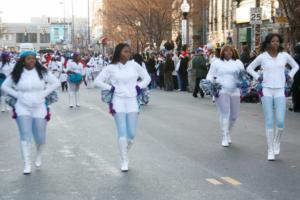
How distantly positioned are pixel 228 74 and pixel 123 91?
2.63 m

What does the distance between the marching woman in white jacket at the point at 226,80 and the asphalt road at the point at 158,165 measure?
56 cm

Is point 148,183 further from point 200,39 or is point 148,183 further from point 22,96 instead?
point 200,39

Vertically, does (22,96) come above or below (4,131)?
above

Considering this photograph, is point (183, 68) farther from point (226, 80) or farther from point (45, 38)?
point (45, 38)

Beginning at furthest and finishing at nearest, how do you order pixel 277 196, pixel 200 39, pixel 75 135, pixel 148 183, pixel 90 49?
1. pixel 90 49
2. pixel 200 39
3. pixel 75 135
4. pixel 148 183
5. pixel 277 196

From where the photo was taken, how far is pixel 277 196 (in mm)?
6801

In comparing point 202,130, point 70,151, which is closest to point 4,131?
point 70,151

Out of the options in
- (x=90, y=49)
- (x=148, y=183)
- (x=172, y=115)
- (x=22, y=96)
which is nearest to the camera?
(x=148, y=183)

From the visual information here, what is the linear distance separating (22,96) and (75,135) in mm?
3892

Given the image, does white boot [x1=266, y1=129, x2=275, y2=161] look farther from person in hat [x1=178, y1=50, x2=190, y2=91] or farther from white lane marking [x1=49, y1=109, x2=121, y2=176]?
person in hat [x1=178, y1=50, x2=190, y2=91]

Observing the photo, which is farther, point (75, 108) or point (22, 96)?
point (75, 108)

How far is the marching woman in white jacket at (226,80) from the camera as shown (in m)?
10.2

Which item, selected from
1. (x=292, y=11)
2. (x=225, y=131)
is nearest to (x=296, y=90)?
(x=292, y=11)

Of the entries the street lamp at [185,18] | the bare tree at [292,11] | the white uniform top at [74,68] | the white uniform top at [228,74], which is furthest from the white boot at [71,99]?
the street lamp at [185,18]
